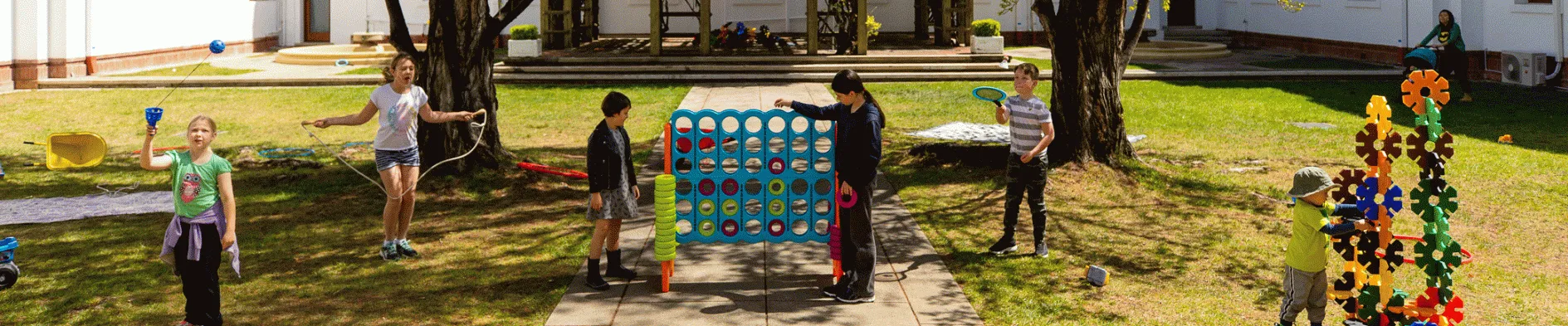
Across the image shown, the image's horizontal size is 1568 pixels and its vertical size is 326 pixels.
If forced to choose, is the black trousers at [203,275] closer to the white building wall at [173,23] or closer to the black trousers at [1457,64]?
the black trousers at [1457,64]

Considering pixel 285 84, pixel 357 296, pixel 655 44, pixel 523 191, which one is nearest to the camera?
pixel 357 296

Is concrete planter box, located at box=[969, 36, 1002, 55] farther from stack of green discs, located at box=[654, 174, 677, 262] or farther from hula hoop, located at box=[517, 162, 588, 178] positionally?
stack of green discs, located at box=[654, 174, 677, 262]

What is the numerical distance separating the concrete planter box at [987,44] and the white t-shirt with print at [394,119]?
58.7ft

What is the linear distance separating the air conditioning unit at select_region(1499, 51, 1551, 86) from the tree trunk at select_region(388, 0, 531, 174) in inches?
674

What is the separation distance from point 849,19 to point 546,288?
18.7 metres

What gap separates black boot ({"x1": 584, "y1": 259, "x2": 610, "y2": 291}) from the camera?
775 centimetres

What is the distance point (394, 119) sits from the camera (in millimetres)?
8398

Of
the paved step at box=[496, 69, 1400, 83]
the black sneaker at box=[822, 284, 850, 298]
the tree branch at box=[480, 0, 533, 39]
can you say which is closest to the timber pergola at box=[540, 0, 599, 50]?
the paved step at box=[496, 69, 1400, 83]

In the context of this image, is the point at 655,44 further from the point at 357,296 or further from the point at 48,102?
the point at 357,296

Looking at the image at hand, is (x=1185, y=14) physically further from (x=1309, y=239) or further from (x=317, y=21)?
(x=1309, y=239)

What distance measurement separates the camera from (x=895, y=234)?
969 cm

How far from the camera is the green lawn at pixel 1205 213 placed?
7652 mm

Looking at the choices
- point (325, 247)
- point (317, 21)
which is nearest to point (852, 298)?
point (325, 247)

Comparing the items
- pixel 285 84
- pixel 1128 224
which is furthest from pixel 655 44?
pixel 1128 224
